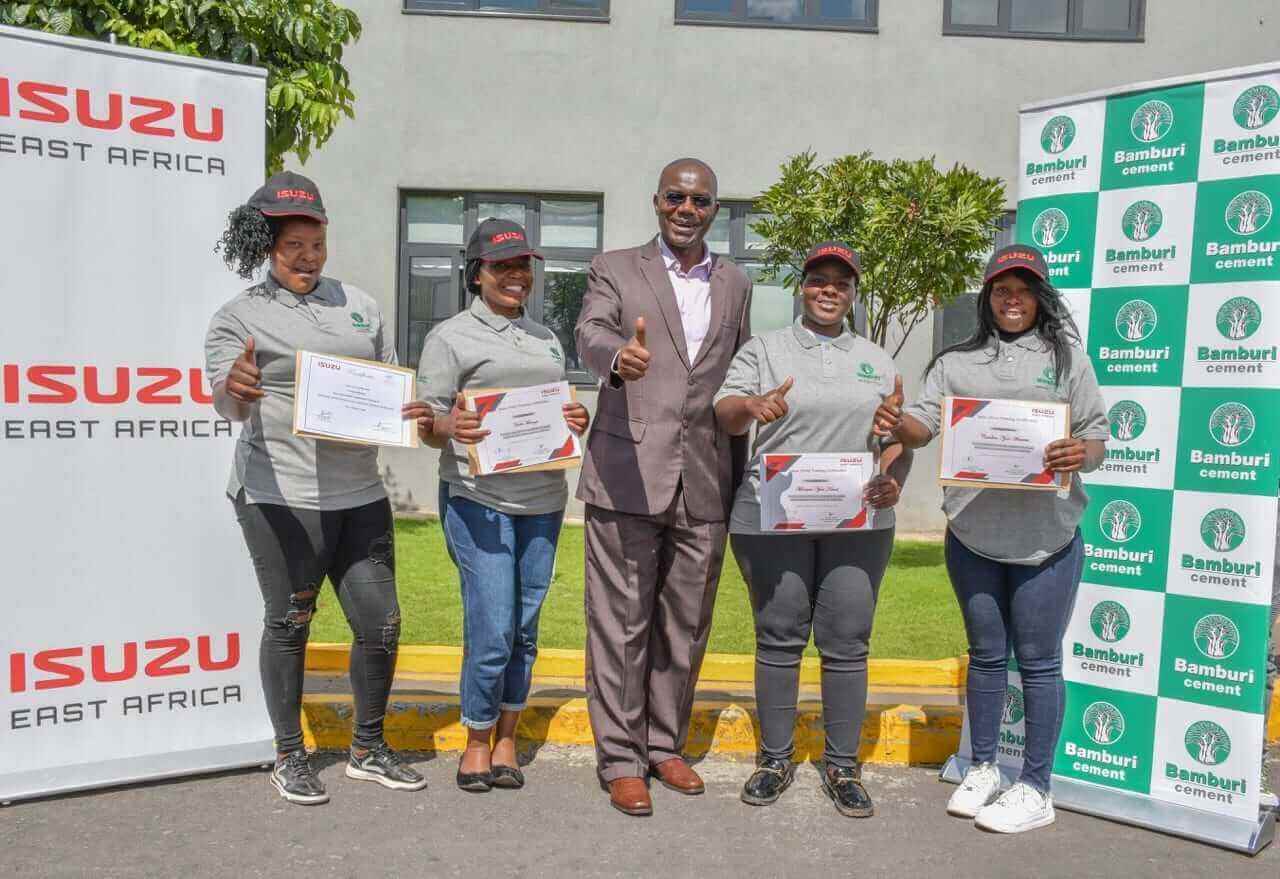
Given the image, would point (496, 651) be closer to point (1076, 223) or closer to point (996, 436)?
point (996, 436)

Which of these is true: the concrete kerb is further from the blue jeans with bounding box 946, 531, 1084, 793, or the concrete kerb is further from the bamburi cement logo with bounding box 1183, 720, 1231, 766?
the bamburi cement logo with bounding box 1183, 720, 1231, 766

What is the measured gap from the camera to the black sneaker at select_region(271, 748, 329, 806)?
13.4ft

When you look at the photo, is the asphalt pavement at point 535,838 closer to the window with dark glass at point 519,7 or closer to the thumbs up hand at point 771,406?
the thumbs up hand at point 771,406

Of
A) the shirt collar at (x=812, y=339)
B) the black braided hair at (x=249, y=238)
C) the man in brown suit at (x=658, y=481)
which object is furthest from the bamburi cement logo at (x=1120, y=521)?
the black braided hair at (x=249, y=238)

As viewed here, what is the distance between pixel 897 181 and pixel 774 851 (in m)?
6.07

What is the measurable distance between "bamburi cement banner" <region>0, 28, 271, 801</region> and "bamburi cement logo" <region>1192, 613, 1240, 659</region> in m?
3.68

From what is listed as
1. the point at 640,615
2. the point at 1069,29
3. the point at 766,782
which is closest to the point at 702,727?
the point at 766,782

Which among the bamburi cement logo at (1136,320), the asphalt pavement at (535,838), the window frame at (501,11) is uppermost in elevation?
the window frame at (501,11)

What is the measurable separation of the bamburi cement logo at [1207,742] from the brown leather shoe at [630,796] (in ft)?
6.70

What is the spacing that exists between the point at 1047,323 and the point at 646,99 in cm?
822

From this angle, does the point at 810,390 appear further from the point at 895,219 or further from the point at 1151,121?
the point at 895,219

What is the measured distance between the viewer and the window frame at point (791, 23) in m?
11.4

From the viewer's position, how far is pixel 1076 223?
14.1ft

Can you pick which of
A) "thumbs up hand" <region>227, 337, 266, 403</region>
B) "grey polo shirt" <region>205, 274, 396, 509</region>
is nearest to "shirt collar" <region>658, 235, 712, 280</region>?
"grey polo shirt" <region>205, 274, 396, 509</region>
